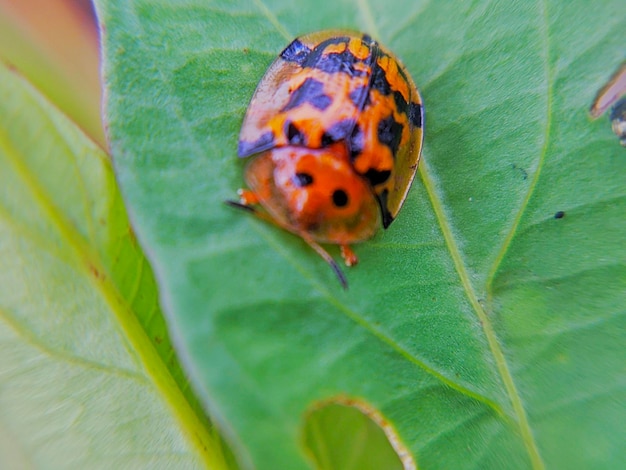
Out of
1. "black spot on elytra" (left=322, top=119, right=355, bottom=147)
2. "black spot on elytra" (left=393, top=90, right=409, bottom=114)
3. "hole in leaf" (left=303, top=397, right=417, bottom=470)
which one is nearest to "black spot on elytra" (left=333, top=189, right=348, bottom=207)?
"black spot on elytra" (left=322, top=119, right=355, bottom=147)

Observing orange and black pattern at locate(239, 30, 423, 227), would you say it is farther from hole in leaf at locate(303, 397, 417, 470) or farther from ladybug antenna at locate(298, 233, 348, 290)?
hole in leaf at locate(303, 397, 417, 470)

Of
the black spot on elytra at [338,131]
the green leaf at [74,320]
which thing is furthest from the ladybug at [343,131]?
the green leaf at [74,320]

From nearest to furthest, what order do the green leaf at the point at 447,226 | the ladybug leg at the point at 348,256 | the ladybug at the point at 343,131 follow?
the green leaf at the point at 447,226
the ladybug leg at the point at 348,256
the ladybug at the point at 343,131

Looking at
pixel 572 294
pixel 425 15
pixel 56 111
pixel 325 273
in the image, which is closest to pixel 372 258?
pixel 325 273

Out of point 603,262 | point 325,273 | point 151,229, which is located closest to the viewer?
point 151,229

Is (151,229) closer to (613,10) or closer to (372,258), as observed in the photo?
(372,258)

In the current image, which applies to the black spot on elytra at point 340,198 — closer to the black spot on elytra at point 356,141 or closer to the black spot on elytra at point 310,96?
the black spot on elytra at point 356,141
